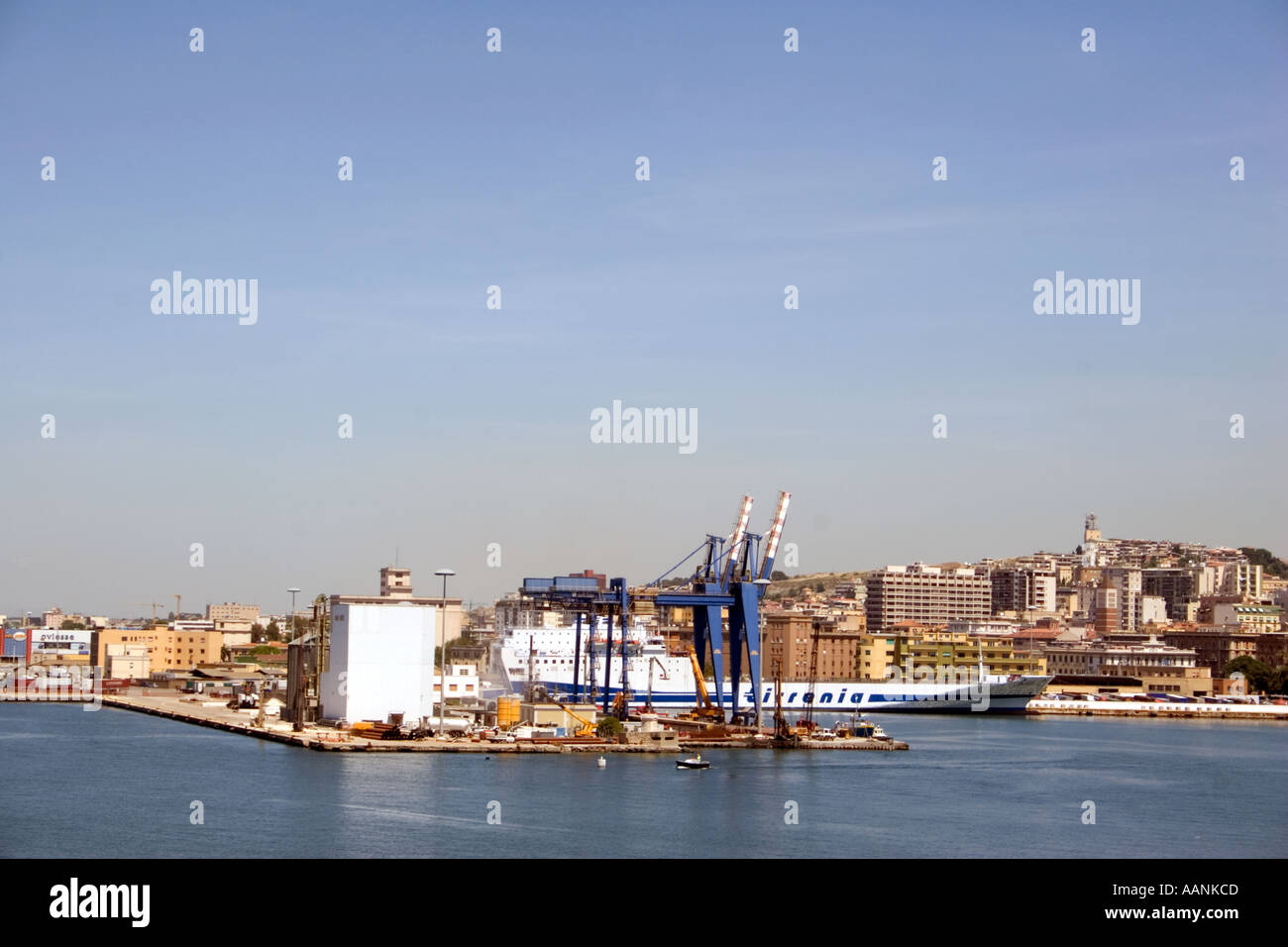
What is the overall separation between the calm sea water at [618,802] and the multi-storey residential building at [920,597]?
209 feet

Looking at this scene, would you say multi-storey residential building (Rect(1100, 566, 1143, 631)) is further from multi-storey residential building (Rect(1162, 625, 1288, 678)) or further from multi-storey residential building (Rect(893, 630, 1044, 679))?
multi-storey residential building (Rect(893, 630, 1044, 679))

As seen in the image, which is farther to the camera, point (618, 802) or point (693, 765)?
point (693, 765)

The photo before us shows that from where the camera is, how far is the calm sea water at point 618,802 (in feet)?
48.2

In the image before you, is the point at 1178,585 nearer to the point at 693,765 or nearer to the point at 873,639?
the point at 873,639

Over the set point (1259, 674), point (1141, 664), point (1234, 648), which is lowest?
point (1259, 674)

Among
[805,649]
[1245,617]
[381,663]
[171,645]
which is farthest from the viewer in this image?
[1245,617]

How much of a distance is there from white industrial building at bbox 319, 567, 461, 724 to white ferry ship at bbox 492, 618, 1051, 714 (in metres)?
12.1

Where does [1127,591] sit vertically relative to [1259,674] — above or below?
above

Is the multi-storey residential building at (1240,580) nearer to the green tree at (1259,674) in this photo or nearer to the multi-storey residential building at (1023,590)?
the multi-storey residential building at (1023,590)

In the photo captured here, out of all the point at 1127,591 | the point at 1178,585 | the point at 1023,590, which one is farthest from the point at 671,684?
the point at 1178,585

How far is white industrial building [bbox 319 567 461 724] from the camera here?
85.4 feet

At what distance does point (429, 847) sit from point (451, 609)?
61.5 metres

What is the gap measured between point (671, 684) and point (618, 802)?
911 inches

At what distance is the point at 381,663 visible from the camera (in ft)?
87.6
